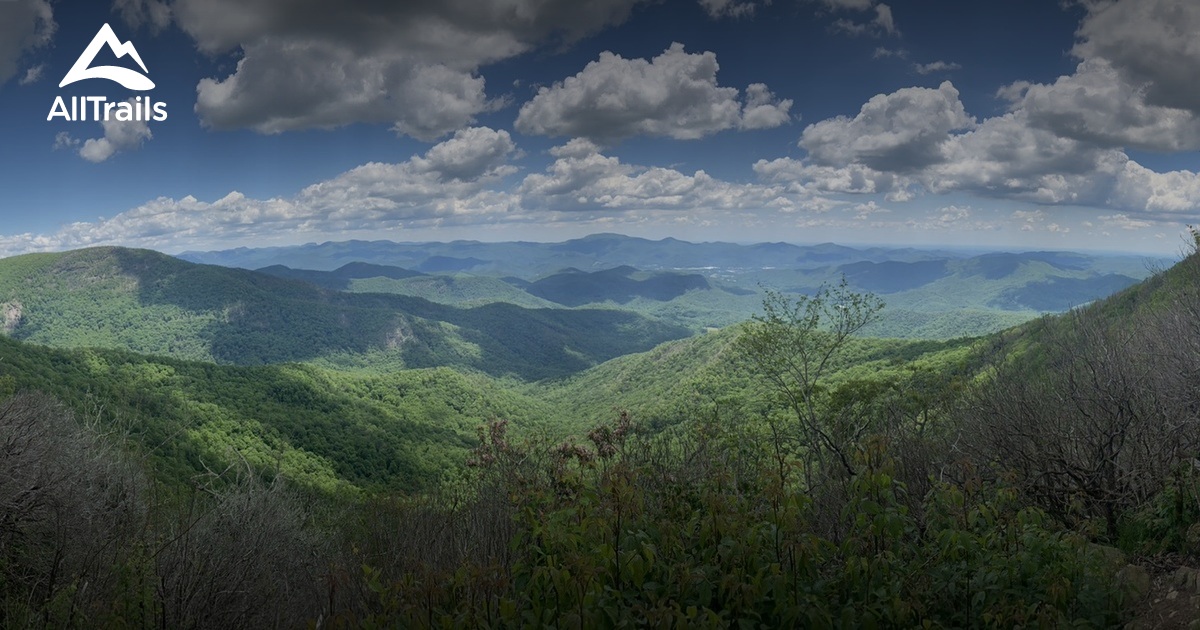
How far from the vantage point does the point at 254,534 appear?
14.3 metres

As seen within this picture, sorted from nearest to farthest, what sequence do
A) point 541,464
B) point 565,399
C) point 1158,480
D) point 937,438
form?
1. point 1158,480
2. point 541,464
3. point 937,438
4. point 565,399

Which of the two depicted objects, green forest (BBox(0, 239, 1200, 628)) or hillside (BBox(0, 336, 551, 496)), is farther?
hillside (BBox(0, 336, 551, 496))

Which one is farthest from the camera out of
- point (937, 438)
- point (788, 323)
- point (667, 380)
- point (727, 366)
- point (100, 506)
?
point (667, 380)

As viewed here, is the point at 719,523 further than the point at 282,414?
No

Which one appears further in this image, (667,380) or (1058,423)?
(667,380)

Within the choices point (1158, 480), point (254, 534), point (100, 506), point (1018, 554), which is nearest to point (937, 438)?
point (1158, 480)

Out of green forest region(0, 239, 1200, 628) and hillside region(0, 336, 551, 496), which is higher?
green forest region(0, 239, 1200, 628)

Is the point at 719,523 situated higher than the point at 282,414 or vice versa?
the point at 719,523

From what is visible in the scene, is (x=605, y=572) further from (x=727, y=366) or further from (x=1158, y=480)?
(x=727, y=366)

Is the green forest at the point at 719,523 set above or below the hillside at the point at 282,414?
above

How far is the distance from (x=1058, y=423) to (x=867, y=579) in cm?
1079

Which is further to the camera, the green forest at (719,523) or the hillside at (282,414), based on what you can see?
the hillside at (282,414)

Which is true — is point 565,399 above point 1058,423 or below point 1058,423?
below

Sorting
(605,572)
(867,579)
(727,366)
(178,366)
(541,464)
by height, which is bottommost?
(727,366)
